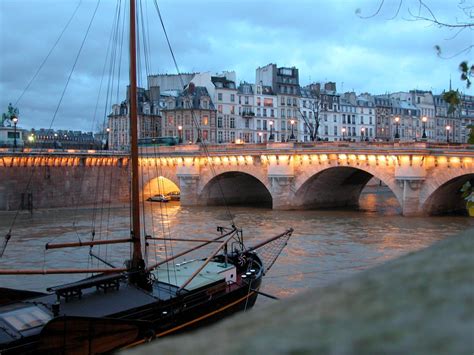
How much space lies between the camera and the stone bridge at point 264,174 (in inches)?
1411

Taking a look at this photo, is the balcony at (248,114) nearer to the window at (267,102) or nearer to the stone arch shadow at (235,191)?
the window at (267,102)

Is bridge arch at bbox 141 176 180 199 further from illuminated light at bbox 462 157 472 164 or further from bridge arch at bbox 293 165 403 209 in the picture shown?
illuminated light at bbox 462 157 472 164

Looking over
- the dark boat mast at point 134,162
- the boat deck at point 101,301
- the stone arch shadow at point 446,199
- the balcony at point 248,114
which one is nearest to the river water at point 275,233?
the stone arch shadow at point 446,199

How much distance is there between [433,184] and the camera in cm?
3516

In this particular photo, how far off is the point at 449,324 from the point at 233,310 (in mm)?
13582

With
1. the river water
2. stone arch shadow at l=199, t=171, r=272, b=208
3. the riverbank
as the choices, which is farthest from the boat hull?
stone arch shadow at l=199, t=171, r=272, b=208

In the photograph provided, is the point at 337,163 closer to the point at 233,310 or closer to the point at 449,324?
the point at 233,310

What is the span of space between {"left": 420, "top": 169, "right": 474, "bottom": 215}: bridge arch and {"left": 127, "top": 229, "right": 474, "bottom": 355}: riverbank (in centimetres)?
3445

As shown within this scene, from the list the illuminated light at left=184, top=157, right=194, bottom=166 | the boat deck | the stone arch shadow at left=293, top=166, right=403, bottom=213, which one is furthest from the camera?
the illuminated light at left=184, top=157, right=194, bottom=166

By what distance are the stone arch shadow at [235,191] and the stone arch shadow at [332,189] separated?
16.8 feet

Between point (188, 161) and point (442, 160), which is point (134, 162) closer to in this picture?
point (442, 160)

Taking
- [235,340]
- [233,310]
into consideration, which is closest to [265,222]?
[233,310]

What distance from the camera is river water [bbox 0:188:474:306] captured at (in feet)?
66.2

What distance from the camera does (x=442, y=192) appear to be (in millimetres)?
36656
